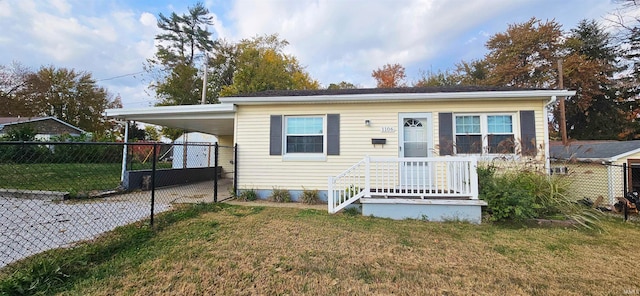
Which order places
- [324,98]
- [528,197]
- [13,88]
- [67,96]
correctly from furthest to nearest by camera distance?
[67,96] → [13,88] → [324,98] → [528,197]

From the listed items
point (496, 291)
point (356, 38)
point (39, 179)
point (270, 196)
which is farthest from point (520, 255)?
point (356, 38)

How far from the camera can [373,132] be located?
6.28m

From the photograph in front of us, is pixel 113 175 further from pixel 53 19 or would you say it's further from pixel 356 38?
pixel 356 38

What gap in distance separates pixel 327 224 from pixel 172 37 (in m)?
24.9

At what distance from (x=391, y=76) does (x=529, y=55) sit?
939 centimetres

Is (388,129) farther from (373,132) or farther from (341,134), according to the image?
(341,134)

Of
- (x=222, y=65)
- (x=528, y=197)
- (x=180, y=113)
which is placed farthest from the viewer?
(x=222, y=65)

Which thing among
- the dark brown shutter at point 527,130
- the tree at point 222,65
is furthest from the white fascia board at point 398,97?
the tree at point 222,65

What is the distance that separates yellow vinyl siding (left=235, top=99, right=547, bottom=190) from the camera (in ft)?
19.8

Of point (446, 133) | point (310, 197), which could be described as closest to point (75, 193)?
point (310, 197)

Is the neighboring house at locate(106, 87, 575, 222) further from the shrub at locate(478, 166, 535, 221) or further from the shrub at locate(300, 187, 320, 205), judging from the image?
the shrub at locate(478, 166, 535, 221)

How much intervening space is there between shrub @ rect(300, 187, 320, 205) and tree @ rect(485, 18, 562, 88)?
18.5 meters

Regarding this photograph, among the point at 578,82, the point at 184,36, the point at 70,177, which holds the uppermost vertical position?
the point at 184,36

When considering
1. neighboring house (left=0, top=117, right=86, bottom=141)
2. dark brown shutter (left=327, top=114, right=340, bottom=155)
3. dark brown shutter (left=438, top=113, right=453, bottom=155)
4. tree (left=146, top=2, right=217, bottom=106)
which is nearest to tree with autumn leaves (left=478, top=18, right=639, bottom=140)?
dark brown shutter (left=438, top=113, right=453, bottom=155)
